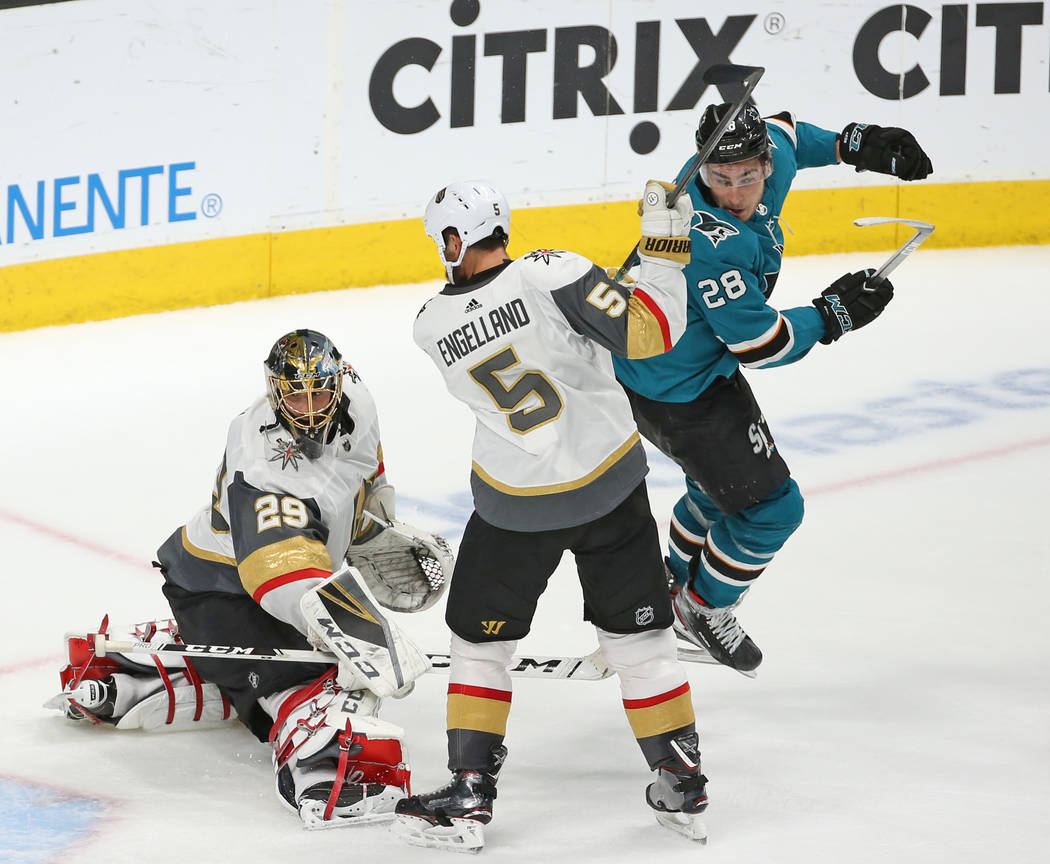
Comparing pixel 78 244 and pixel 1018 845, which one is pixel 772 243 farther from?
pixel 78 244

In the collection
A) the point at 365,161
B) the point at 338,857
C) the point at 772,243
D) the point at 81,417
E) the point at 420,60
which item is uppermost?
the point at 420,60

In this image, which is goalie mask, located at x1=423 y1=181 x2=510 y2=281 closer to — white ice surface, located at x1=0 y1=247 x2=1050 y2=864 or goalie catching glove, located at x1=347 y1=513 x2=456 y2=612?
goalie catching glove, located at x1=347 y1=513 x2=456 y2=612

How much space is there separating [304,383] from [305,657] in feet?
1.62

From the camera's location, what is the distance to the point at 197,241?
19.6 feet

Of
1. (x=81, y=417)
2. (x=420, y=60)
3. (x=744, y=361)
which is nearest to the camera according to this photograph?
(x=744, y=361)

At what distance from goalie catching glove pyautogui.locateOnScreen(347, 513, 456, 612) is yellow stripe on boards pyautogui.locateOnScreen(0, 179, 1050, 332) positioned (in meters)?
2.90

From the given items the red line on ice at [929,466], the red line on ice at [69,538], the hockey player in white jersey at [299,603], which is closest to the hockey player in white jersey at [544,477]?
the hockey player in white jersey at [299,603]

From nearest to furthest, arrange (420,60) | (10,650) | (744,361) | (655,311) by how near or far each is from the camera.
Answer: (655,311) → (744,361) → (10,650) → (420,60)

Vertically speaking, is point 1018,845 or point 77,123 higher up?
point 77,123

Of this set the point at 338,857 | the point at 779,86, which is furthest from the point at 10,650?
the point at 779,86

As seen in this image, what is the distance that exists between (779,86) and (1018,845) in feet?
14.1

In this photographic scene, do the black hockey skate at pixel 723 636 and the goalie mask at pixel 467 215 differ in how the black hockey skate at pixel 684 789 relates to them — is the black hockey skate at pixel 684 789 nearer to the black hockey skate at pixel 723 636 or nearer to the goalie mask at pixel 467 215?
the black hockey skate at pixel 723 636

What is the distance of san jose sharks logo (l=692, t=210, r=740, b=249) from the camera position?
3.11m

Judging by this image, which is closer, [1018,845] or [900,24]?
[1018,845]
